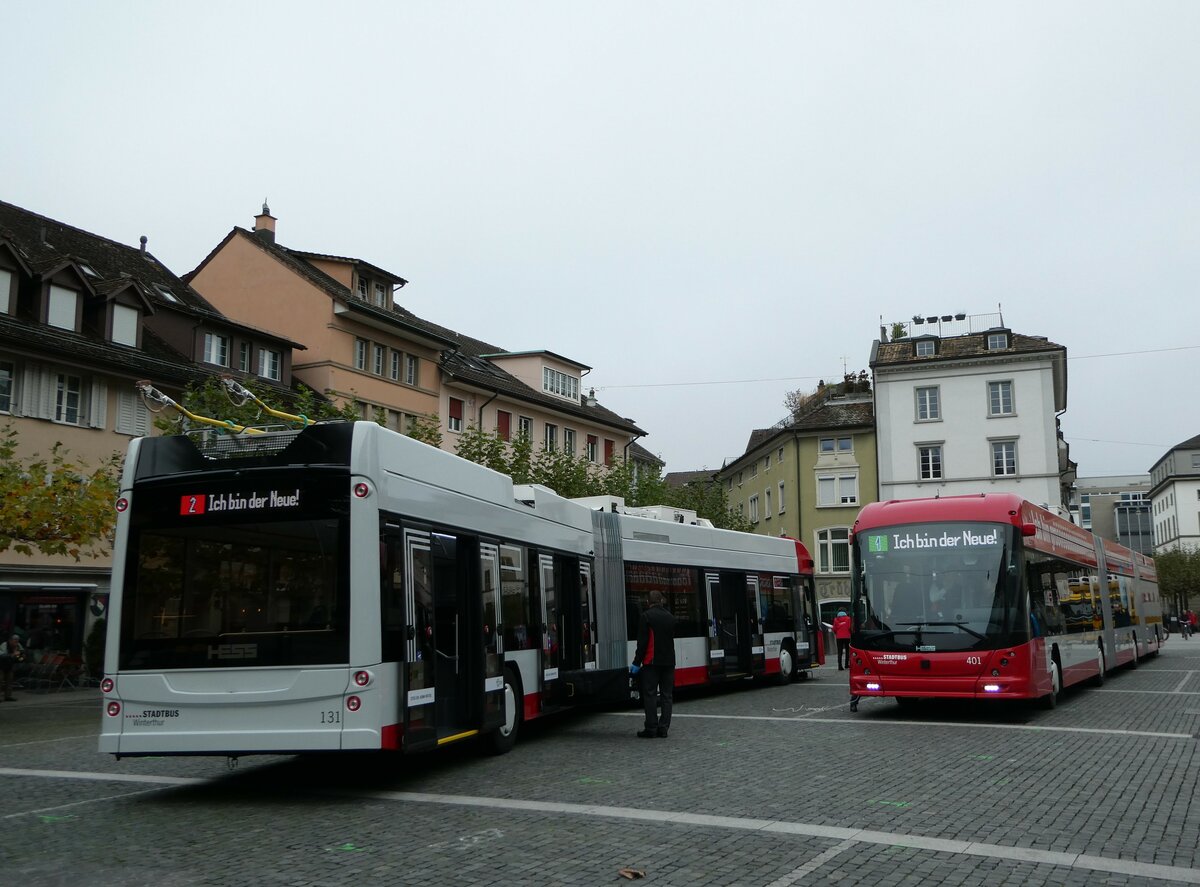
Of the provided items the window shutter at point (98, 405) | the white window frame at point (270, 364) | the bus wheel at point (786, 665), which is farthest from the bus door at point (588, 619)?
the white window frame at point (270, 364)

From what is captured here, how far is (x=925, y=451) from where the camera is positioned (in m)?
57.4

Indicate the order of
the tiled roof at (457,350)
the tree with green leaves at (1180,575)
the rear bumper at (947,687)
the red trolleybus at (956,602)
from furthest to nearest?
the tree with green leaves at (1180,575) → the tiled roof at (457,350) → the red trolleybus at (956,602) → the rear bumper at (947,687)

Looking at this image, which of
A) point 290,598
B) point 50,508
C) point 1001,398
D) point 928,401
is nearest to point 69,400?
point 50,508

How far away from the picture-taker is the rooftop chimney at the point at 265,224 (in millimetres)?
45312

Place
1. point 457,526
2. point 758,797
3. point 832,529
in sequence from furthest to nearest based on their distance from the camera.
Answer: point 832,529 < point 457,526 < point 758,797

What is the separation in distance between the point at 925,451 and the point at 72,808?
52126 mm

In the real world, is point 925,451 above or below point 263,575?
above

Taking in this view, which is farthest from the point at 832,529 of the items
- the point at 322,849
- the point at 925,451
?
the point at 322,849

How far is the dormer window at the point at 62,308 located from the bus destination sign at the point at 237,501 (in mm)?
22862

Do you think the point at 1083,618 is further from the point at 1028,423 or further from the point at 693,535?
the point at 1028,423

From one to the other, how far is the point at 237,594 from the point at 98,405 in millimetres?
23283

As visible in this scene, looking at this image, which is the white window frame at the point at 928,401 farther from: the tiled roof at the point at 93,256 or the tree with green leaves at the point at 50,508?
the tree with green leaves at the point at 50,508

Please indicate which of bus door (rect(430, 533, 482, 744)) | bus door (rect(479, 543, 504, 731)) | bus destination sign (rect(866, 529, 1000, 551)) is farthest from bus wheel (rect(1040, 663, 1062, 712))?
bus door (rect(430, 533, 482, 744))

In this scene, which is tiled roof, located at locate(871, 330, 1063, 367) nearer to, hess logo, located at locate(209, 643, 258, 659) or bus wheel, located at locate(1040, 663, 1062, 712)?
bus wheel, located at locate(1040, 663, 1062, 712)
